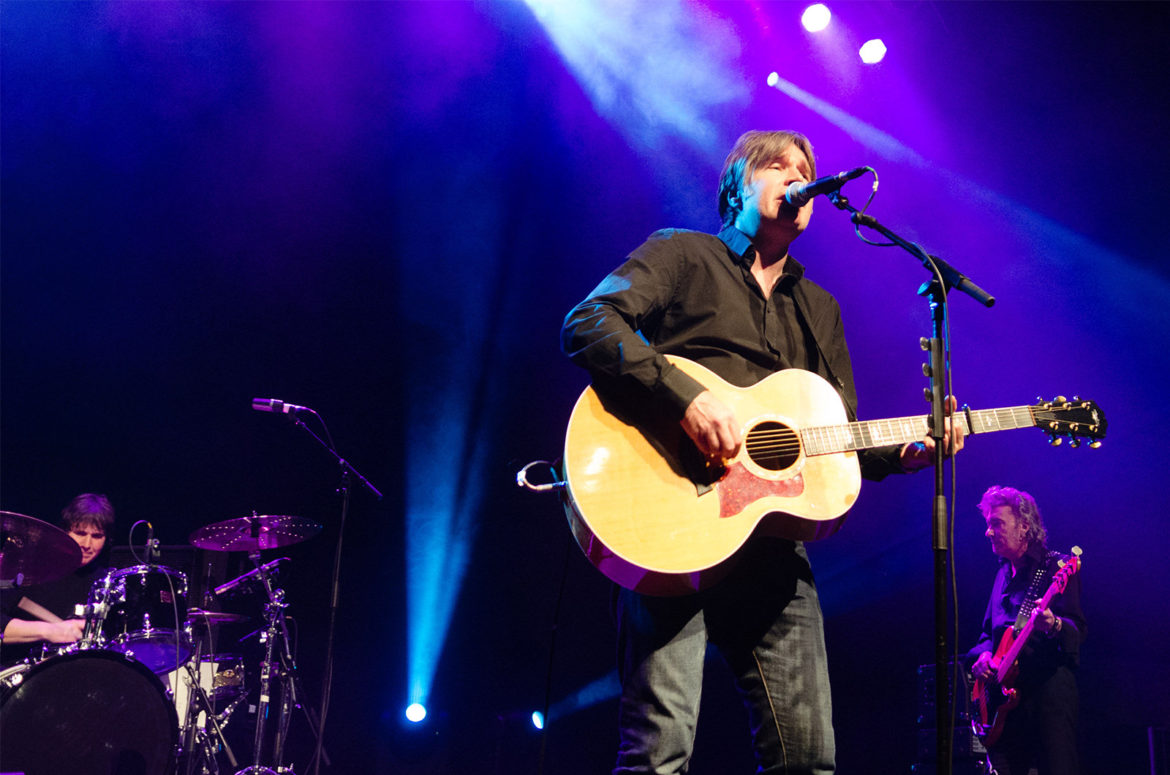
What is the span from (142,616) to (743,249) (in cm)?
569

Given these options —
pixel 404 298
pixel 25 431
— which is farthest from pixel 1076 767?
pixel 25 431

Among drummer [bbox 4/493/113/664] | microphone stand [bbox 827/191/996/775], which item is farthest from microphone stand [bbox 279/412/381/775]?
microphone stand [bbox 827/191/996/775]

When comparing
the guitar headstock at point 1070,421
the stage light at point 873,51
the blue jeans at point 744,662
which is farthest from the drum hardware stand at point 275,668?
the stage light at point 873,51

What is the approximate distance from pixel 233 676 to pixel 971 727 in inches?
215

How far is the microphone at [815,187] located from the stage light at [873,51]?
4.32 metres

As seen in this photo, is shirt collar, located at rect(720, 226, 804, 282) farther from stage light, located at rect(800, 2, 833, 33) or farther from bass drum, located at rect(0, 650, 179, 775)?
bass drum, located at rect(0, 650, 179, 775)

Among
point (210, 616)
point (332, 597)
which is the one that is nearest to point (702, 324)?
point (332, 597)

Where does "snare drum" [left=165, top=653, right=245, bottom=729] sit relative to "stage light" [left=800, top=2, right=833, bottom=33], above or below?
below

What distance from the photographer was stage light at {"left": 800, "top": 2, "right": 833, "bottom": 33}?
640cm

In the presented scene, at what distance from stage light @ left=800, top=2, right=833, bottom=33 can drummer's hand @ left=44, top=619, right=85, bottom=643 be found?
700cm

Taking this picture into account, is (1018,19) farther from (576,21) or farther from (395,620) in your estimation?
(395,620)

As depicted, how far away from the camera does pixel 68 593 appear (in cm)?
678

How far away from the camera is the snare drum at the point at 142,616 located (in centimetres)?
567

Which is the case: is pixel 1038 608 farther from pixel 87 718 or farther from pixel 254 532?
pixel 87 718
